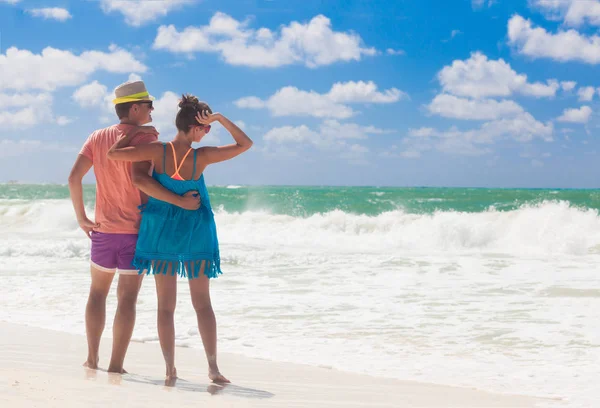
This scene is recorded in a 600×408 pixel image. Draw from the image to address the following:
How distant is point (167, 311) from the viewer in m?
3.62

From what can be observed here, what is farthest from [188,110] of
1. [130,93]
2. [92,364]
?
[92,364]

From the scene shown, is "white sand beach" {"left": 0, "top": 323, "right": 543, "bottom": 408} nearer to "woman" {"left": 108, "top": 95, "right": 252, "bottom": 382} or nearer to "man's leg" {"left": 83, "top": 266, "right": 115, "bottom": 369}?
"man's leg" {"left": 83, "top": 266, "right": 115, "bottom": 369}

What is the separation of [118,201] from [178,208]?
1.31 feet

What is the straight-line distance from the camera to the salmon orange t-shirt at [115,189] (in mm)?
3645

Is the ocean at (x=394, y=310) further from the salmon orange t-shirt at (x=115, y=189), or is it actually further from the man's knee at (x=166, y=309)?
the salmon orange t-shirt at (x=115, y=189)

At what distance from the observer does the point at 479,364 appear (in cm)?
467

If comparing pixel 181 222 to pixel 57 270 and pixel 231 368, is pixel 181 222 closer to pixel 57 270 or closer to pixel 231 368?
pixel 231 368

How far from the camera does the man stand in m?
3.65

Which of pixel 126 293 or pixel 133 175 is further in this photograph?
pixel 126 293

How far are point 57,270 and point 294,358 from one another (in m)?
6.34

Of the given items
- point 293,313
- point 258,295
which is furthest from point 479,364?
point 258,295

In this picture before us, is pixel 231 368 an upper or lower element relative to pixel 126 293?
lower

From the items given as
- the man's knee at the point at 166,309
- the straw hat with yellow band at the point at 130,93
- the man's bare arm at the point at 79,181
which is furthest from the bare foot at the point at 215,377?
the straw hat with yellow band at the point at 130,93

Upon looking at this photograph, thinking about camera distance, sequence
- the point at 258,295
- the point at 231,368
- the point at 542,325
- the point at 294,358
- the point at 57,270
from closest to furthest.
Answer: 1. the point at 231,368
2. the point at 294,358
3. the point at 542,325
4. the point at 258,295
5. the point at 57,270
